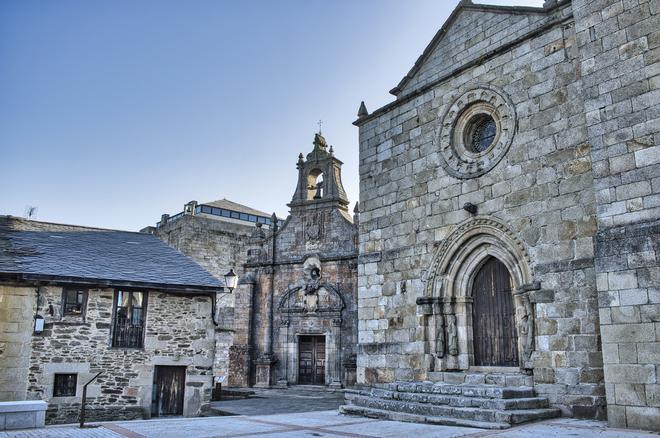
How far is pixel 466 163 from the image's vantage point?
10.8 m

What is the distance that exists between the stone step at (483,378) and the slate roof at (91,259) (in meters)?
5.84

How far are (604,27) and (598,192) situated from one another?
253 cm

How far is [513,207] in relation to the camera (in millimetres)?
9789

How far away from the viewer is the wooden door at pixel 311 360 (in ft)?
Answer: 70.3

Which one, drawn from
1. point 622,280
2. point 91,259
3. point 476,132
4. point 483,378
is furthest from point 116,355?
point 622,280

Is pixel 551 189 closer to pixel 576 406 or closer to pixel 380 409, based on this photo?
pixel 576 406

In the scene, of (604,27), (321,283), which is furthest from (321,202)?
(604,27)

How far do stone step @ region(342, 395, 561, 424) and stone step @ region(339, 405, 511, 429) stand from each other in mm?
99

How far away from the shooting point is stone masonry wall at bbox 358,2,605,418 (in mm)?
8594

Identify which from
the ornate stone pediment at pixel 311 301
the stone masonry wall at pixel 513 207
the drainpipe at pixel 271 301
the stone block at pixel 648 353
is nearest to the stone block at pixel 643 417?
the stone block at pixel 648 353

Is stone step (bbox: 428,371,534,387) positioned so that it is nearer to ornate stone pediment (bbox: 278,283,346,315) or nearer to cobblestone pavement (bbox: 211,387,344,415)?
cobblestone pavement (bbox: 211,387,344,415)

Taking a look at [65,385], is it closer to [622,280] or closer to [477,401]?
[477,401]

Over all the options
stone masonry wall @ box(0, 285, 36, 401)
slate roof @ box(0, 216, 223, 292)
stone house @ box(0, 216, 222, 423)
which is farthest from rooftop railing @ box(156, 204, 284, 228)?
stone masonry wall @ box(0, 285, 36, 401)

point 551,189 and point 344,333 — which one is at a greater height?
point 551,189
